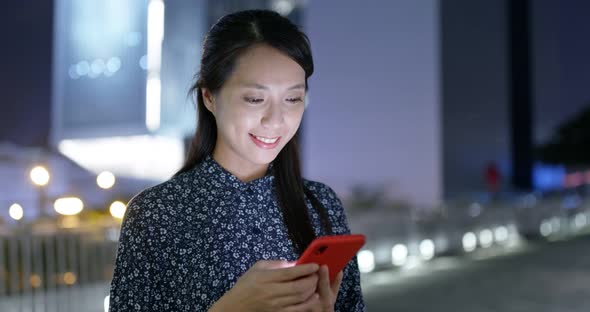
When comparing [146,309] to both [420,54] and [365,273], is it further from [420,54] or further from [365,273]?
[420,54]

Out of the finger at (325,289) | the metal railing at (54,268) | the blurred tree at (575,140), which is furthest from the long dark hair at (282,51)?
the blurred tree at (575,140)

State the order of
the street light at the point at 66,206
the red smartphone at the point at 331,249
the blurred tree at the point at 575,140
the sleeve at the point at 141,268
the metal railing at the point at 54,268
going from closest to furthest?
the red smartphone at the point at 331,249 → the sleeve at the point at 141,268 → the metal railing at the point at 54,268 → the street light at the point at 66,206 → the blurred tree at the point at 575,140

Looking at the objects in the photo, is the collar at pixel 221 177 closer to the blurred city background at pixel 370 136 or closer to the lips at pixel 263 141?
the lips at pixel 263 141

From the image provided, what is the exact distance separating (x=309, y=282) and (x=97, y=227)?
5325 mm

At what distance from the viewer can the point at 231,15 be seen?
4.72 feet

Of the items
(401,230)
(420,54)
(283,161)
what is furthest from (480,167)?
(283,161)

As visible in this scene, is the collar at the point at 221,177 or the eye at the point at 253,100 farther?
the collar at the point at 221,177

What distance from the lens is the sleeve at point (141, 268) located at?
1.26 m

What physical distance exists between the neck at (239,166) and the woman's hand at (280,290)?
378 mm

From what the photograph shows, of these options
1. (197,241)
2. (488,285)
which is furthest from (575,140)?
(197,241)

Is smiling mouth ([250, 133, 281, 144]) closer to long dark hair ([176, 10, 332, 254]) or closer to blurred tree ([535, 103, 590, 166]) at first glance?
long dark hair ([176, 10, 332, 254])

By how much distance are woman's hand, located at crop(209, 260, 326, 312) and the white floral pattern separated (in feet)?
0.68

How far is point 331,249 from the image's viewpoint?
3.50 ft

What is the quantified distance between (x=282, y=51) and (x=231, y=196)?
1.06ft
